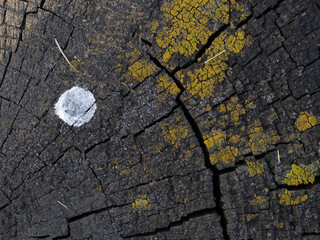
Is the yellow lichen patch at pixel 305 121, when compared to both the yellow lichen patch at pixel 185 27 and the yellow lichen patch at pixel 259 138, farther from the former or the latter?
the yellow lichen patch at pixel 185 27

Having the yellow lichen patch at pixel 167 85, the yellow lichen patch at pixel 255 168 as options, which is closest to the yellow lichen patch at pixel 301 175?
the yellow lichen patch at pixel 255 168

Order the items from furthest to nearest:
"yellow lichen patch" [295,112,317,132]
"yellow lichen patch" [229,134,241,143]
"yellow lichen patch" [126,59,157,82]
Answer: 1. "yellow lichen patch" [126,59,157,82]
2. "yellow lichen patch" [229,134,241,143]
3. "yellow lichen patch" [295,112,317,132]

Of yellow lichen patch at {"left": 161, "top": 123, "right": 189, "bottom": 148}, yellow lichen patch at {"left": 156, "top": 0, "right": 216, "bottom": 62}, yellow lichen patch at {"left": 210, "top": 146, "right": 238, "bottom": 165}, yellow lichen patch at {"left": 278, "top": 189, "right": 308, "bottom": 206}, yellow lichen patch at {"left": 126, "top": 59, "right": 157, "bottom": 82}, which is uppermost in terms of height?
yellow lichen patch at {"left": 156, "top": 0, "right": 216, "bottom": 62}

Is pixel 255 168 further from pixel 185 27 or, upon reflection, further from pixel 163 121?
pixel 185 27

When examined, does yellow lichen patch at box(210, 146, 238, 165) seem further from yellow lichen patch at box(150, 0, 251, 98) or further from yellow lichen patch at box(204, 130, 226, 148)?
yellow lichen patch at box(150, 0, 251, 98)

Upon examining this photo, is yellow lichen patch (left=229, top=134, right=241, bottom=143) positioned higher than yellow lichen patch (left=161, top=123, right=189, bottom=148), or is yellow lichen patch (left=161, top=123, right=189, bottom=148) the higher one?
yellow lichen patch (left=161, top=123, right=189, bottom=148)

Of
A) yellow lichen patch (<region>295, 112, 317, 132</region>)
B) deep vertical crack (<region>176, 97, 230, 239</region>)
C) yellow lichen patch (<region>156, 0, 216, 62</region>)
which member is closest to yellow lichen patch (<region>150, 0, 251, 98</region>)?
yellow lichen patch (<region>156, 0, 216, 62</region>)

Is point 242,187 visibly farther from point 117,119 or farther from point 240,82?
point 117,119
